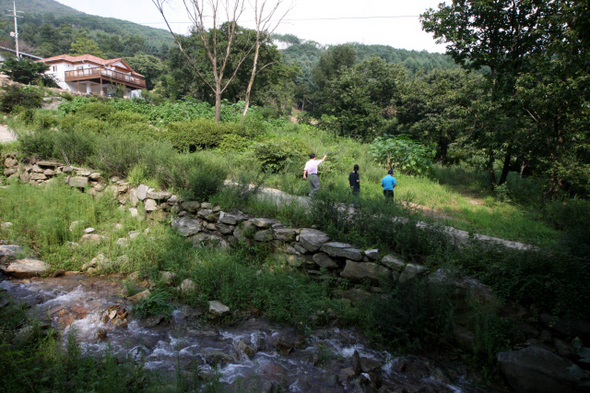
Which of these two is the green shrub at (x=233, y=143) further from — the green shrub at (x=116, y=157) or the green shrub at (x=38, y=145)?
the green shrub at (x=38, y=145)

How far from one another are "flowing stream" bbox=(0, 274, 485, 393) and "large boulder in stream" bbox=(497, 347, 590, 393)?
0.48 meters

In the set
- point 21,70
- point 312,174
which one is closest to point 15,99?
point 21,70

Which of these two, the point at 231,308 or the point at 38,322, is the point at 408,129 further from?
the point at 38,322

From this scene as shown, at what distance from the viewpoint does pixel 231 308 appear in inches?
203

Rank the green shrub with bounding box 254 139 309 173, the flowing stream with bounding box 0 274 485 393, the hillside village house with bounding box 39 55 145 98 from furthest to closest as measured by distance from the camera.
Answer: the hillside village house with bounding box 39 55 145 98 < the green shrub with bounding box 254 139 309 173 < the flowing stream with bounding box 0 274 485 393

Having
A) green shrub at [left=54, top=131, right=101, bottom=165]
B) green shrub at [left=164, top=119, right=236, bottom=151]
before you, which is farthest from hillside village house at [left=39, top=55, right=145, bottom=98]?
green shrub at [left=54, top=131, right=101, bottom=165]

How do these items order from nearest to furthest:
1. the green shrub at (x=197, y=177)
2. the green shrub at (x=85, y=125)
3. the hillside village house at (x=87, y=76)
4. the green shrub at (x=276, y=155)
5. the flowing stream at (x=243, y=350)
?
the flowing stream at (x=243, y=350) < the green shrub at (x=197, y=177) < the green shrub at (x=276, y=155) < the green shrub at (x=85, y=125) < the hillside village house at (x=87, y=76)

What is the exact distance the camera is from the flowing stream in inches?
148

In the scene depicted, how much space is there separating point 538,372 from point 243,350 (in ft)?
11.7

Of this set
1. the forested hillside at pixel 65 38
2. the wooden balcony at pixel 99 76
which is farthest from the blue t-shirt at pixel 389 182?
the forested hillside at pixel 65 38

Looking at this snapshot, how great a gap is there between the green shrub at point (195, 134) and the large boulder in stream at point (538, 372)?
10832 mm

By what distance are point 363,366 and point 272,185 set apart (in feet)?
20.6

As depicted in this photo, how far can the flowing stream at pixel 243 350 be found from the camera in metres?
3.77

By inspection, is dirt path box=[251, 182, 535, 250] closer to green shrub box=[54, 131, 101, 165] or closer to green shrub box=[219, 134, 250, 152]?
green shrub box=[219, 134, 250, 152]
